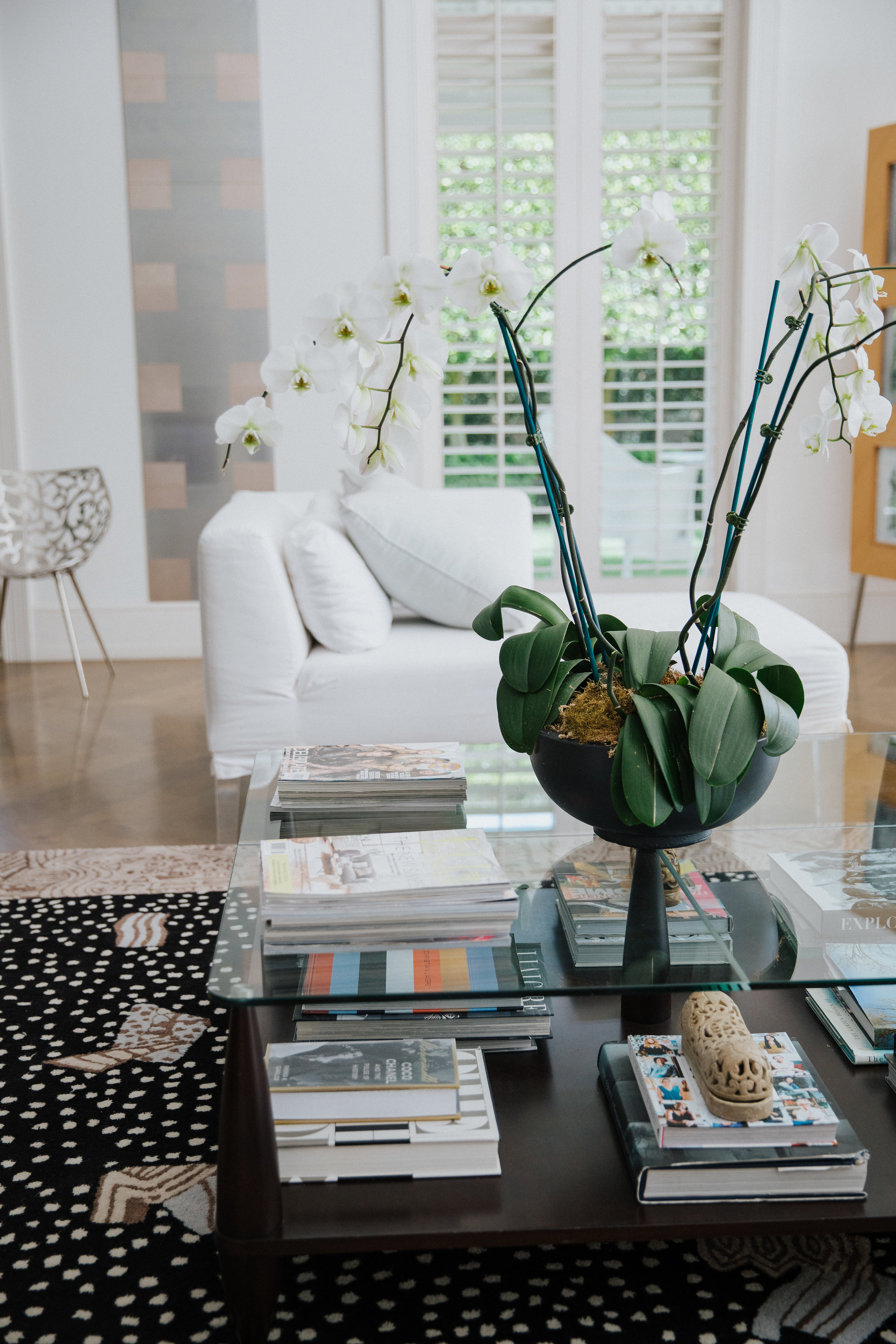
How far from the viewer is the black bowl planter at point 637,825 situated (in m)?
1.17

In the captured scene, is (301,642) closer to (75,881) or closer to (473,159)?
(75,881)

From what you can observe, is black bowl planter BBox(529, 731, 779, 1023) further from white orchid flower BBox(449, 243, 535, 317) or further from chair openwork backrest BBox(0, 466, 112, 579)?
chair openwork backrest BBox(0, 466, 112, 579)

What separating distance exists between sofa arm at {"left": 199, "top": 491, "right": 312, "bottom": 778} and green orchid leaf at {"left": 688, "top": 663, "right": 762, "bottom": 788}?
1.41m

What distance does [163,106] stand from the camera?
14.1 feet

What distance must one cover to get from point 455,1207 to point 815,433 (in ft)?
2.88

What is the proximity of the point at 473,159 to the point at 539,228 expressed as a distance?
1.20ft

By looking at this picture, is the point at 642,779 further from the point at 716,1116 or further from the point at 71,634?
the point at 71,634

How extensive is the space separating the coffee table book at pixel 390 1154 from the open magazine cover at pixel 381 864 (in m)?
0.24

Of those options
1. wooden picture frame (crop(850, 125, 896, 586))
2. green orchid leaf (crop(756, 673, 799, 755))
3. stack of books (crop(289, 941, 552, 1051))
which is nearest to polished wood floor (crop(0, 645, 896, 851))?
wooden picture frame (crop(850, 125, 896, 586))

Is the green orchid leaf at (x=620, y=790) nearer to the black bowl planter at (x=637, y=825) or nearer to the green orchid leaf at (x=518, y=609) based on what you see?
the black bowl planter at (x=637, y=825)

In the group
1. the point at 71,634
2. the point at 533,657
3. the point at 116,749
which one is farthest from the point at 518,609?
the point at 71,634

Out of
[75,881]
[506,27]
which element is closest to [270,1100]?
[75,881]

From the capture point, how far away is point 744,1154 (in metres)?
1.08

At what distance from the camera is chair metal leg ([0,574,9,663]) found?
13.7 ft
